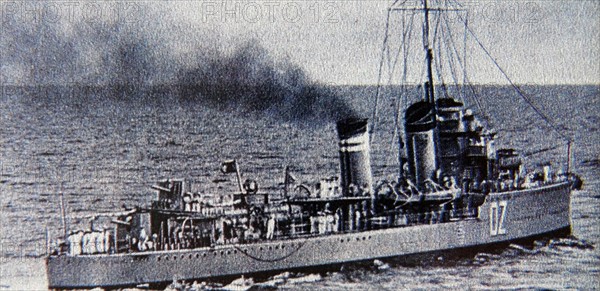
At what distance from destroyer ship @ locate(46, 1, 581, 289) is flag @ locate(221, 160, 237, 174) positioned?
0.5 inches

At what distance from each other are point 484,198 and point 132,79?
4.96m

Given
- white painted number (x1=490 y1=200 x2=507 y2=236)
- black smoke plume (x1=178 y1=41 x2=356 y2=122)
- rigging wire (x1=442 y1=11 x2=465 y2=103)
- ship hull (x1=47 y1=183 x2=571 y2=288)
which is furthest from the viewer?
white painted number (x1=490 y1=200 x2=507 y2=236)

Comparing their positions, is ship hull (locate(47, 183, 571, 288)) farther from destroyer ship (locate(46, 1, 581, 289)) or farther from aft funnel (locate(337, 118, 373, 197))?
aft funnel (locate(337, 118, 373, 197))

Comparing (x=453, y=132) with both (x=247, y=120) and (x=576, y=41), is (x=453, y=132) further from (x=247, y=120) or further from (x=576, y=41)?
(x=247, y=120)

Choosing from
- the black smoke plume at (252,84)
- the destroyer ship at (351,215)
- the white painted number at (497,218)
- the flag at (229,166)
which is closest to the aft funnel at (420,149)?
the destroyer ship at (351,215)

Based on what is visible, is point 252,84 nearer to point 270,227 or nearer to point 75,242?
point 270,227

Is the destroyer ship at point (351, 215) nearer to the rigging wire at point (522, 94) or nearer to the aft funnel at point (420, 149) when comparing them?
the aft funnel at point (420, 149)

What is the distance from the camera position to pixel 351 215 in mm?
7707

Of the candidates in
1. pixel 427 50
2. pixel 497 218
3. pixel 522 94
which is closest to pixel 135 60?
pixel 427 50

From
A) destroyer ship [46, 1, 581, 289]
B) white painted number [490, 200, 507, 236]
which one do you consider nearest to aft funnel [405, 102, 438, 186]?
destroyer ship [46, 1, 581, 289]

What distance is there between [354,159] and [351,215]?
0.71 metres

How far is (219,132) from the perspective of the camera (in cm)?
592

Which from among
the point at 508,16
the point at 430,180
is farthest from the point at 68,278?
the point at 508,16

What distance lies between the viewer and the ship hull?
6215 millimetres
